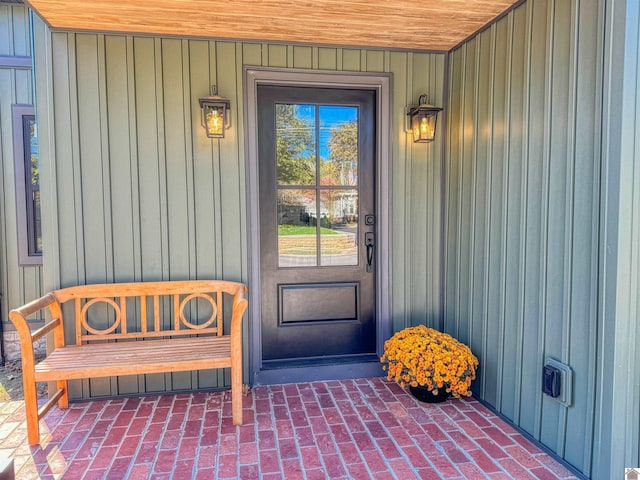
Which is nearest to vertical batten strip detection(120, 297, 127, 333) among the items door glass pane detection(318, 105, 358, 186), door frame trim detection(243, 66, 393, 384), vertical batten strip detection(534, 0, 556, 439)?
door frame trim detection(243, 66, 393, 384)

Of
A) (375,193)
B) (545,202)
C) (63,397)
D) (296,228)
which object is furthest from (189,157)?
(545,202)

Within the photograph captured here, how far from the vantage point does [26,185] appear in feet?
12.7

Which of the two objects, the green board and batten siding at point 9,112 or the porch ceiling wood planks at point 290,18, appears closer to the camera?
the porch ceiling wood planks at point 290,18

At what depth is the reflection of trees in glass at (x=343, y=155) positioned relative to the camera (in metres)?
3.12

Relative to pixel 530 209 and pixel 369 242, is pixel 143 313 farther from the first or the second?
pixel 530 209

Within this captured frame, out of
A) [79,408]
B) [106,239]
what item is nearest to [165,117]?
[106,239]

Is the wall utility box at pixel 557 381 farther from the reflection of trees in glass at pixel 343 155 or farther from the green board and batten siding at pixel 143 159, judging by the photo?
the green board and batten siding at pixel 143 159

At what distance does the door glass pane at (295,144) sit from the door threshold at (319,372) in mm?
1388

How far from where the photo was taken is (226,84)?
9.39 ft

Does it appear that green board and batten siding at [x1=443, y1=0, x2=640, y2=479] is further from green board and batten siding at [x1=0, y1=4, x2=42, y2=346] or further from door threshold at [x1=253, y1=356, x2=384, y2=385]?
green board and batten siding at [x1=0, y1=4, x2=42, y2=346]

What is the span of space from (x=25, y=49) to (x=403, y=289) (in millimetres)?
4051

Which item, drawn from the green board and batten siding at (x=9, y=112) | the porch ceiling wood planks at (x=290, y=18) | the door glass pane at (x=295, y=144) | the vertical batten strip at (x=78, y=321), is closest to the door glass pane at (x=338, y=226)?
the door glass pane at (x=295, y=144)

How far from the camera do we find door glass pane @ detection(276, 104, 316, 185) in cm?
305

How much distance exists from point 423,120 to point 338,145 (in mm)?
643
